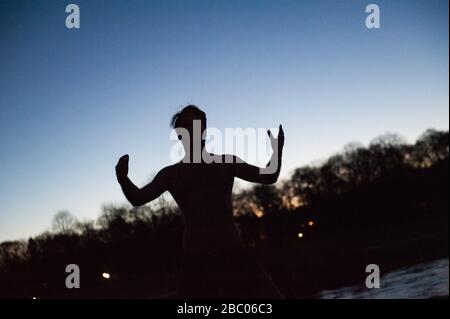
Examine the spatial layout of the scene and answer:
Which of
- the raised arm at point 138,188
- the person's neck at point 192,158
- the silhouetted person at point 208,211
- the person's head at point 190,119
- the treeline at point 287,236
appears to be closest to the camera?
the silhouetted person at point 208,211

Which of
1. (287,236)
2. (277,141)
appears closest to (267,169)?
(277,141)

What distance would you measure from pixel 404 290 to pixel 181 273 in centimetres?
1842

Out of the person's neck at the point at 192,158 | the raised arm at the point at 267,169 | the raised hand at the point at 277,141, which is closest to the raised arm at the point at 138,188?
the person's neck at the point at 192,158

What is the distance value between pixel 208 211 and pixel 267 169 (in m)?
0.50

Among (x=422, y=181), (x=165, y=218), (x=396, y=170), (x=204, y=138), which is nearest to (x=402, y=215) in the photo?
(x=422, y=181)

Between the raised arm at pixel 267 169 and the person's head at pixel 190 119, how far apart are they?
1.02 feet

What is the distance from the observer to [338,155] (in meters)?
94.6

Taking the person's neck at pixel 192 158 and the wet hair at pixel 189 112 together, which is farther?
the wet hair at pixel 189 112

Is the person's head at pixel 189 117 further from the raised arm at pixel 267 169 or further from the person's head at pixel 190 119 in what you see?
the raised arm at pixel 267 169

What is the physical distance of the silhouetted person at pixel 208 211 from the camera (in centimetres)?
226

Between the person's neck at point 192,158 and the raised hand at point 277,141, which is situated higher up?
the raised hand at point 277,141

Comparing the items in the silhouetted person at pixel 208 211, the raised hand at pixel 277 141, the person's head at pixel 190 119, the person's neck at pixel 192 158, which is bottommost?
the silhouetted person at pixel 208 211
